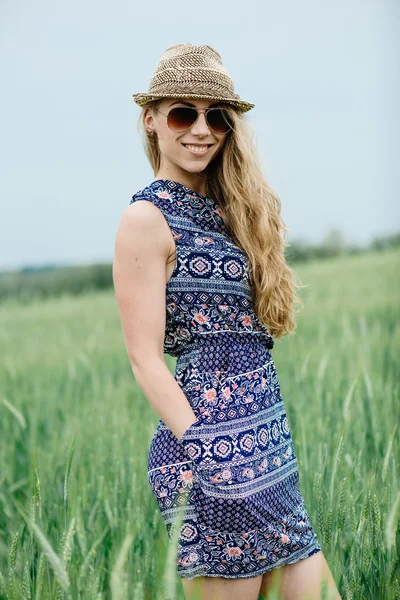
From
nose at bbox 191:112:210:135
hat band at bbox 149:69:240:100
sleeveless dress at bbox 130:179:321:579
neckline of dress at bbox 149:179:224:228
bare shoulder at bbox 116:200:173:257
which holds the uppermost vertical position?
hat band at bbox 149:69:240:100

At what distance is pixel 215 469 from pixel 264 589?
0.42m

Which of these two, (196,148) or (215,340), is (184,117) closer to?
(196,148)

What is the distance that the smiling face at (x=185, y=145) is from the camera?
5.90ft

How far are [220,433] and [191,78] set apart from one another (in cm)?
84

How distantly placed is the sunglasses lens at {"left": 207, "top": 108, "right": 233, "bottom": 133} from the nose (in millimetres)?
21

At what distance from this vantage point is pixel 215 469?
1.62 m

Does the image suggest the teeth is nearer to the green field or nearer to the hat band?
the hat band

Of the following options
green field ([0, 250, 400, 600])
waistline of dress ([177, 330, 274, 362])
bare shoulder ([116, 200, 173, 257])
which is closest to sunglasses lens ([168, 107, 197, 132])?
bare shoulder ([116, 200, 173, 257])

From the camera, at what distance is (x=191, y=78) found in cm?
179

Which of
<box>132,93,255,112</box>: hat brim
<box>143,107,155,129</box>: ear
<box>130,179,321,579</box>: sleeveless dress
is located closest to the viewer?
<box>130,179,321,579</box>: sleeveless dress

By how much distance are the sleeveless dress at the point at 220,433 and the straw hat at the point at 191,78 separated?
23 centimetres

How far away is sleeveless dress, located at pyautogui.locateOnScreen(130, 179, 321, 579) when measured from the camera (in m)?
1.64

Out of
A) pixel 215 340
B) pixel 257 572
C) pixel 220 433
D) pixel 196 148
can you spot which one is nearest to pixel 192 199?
pixel 196 148

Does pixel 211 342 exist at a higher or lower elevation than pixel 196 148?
lower
